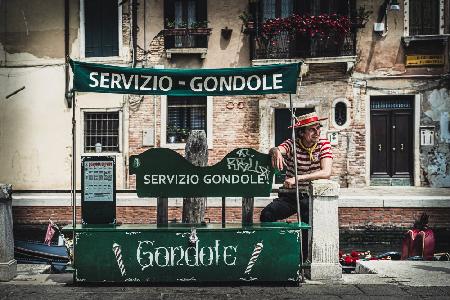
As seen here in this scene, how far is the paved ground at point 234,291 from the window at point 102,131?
12.5 meters

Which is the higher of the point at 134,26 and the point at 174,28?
the point at 134,26

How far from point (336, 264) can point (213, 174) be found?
1744 millimetres

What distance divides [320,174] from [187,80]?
1815 millimetres

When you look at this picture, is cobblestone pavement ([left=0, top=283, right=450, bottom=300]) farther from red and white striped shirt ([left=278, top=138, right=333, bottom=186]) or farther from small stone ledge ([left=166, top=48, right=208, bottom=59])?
small stone ledge ([left=166, top=48, right=208, bottom=59])

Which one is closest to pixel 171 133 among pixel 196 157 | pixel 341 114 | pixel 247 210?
pixel 341 114

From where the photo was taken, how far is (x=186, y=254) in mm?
6609

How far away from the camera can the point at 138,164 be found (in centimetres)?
664

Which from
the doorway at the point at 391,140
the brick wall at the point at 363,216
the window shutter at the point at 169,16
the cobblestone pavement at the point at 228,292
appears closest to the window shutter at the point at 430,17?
the doorway at the point at 391,140

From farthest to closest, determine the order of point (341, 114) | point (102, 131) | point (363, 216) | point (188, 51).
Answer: point (102, 131)
point (341, 114)
point (188, 51)
point (363, 216)

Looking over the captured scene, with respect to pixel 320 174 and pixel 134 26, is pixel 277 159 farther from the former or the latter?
pixel 134 26

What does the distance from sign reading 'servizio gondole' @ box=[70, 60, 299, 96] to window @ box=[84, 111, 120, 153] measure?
12.8 meters

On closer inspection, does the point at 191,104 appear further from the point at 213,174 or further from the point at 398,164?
the point at 213,174

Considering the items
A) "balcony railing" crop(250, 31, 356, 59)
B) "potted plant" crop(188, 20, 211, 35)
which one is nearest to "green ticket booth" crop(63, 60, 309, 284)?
"balcony railing" crop(250, 31, 356, 59)

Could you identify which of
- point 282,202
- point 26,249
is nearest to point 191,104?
point 26,249
